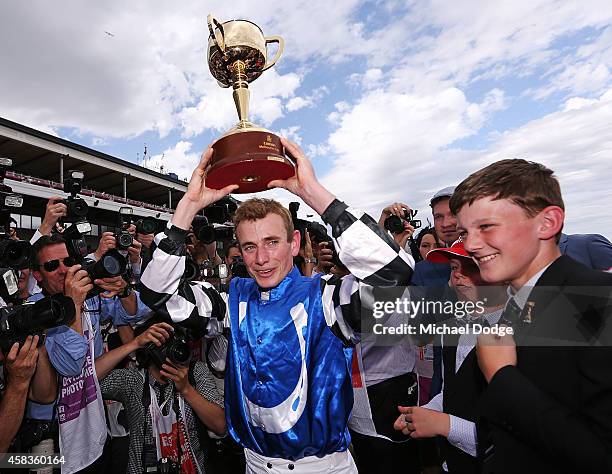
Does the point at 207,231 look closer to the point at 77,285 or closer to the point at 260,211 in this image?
the point at 77,285

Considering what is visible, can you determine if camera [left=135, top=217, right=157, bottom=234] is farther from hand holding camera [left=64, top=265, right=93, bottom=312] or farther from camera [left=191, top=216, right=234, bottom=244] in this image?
hand holding camera [left=64, top=265, right=93, bottom=312]

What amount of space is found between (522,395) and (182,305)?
174 centimetres

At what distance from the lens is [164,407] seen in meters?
2.90

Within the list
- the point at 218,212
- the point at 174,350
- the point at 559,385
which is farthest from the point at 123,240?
the point at 559,385

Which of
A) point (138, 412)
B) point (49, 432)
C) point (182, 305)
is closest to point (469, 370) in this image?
point (182, 305)

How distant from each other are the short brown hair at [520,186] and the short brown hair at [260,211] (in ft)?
3.36

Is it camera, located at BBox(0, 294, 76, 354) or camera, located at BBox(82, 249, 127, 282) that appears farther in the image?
camera, located at BBox(82, 249, 127, 282)

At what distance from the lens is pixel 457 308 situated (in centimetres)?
256

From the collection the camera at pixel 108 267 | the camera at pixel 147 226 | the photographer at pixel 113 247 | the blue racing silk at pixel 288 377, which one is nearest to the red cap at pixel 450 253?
the blue racing silk at pixel 288 377

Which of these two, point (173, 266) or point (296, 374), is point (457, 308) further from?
point (173, 266)

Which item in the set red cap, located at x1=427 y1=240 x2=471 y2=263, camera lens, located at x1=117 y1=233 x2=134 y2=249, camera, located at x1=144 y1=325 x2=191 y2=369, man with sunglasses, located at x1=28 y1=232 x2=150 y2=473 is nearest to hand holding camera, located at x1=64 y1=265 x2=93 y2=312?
man with sunglasses, located at x1=28 y1=232 x2=150 y2=473

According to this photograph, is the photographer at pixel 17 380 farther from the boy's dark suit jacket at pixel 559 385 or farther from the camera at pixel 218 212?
the boy's dark suit jacket at pixel 559 385

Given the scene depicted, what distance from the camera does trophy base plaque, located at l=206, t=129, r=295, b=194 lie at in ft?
6.61

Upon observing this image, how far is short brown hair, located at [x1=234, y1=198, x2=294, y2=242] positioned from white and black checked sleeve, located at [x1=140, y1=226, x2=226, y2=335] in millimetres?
333
